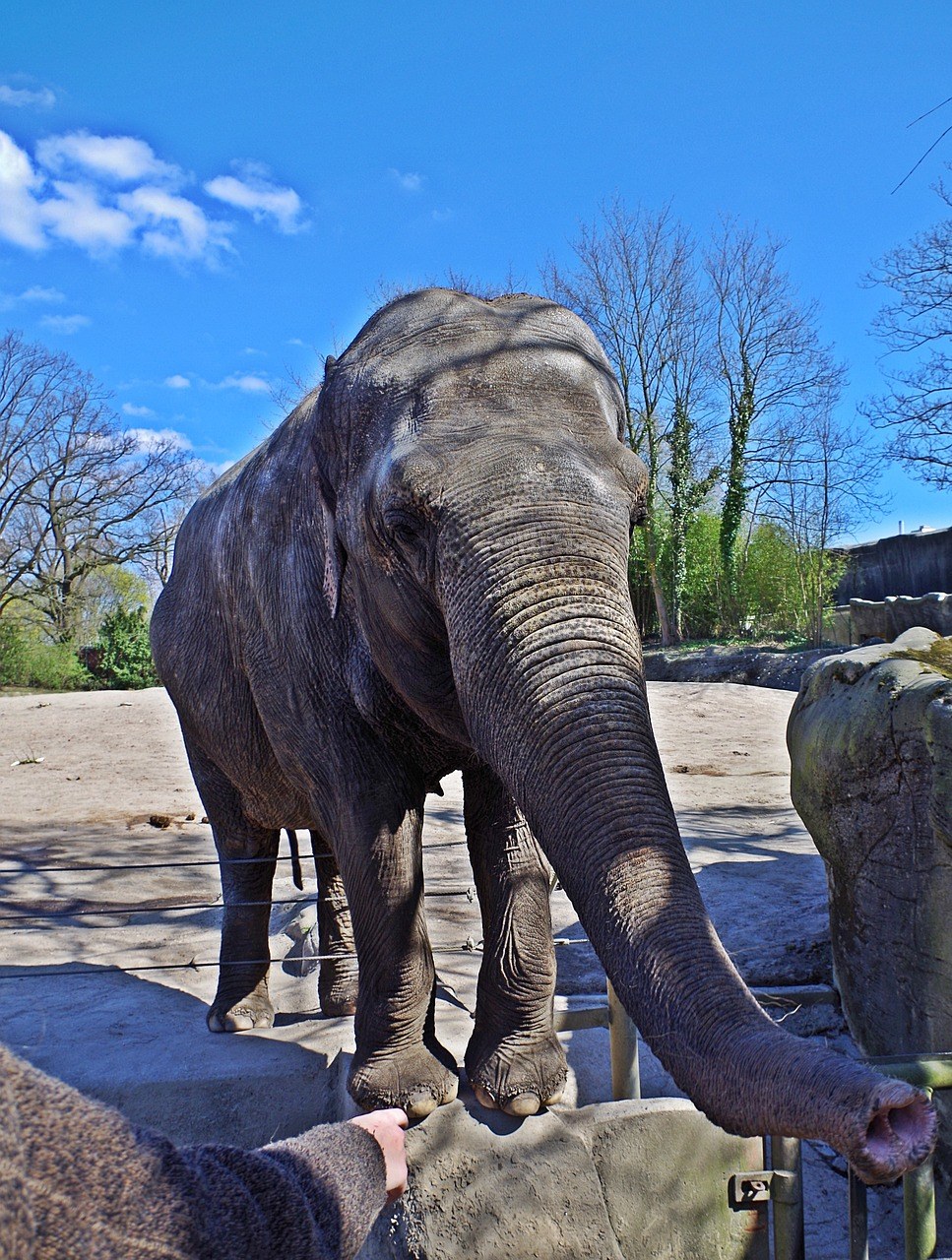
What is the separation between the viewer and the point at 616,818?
2.14 meters

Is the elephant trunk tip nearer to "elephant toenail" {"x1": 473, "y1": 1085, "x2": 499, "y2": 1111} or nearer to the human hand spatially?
the human hand

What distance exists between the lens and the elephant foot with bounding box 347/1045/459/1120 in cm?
321

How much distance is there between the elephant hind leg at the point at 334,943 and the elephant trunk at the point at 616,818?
8.90 feet

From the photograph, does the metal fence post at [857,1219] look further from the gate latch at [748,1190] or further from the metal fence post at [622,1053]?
the metal fence post at [622,1053]

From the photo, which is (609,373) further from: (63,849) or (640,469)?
(63,849)

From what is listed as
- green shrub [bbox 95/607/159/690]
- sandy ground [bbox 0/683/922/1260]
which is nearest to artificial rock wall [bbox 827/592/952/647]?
sandy ground [bbox 0/683/922/1260]

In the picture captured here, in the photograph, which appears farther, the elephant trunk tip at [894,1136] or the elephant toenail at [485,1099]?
the elephant toenail at [485,1099]

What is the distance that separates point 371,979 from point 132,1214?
212 cm

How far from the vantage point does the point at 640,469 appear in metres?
2.81

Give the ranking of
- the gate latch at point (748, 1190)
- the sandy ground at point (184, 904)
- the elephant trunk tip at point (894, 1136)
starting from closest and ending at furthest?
1. the elephant trunk tip at point (894, 1136)
2. the gate latch at point (748, 1190)
3. the sandy ground at point (184, 904)

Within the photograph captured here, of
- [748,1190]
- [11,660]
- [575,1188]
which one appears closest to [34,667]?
[11,660]

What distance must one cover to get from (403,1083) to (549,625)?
5.55ft

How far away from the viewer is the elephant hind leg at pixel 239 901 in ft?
15.9

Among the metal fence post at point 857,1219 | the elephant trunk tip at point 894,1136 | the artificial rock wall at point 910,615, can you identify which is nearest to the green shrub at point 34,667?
the artificial rock wall at point 910,615
